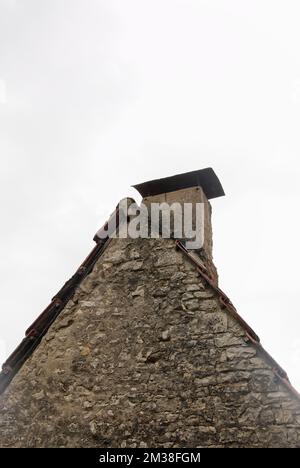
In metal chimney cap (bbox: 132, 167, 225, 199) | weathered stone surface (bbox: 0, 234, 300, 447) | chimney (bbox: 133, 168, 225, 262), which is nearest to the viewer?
weathered stone surface (bbox: 0, 234, 300, 447)

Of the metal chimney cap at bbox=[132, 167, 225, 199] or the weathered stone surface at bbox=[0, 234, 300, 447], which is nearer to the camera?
the weathered stone surface at bbox=[0, 234, 300, 447]

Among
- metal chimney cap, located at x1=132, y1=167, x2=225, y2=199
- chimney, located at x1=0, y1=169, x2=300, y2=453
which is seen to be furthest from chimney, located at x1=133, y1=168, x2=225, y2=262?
chimney, located at x1=0, y1=169, x2=300, y2=453

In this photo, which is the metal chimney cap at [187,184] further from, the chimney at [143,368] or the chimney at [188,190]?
the chimney at [143,368]

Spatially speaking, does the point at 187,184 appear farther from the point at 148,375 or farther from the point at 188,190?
the point at 148,375

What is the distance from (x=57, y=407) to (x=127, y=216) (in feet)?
7.99

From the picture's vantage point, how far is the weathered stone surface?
14.5 ft

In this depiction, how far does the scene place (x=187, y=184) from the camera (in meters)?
9.25

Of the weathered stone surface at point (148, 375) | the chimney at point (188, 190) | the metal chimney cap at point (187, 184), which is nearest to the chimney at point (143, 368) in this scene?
the weathered stone surface at point (148, 375)

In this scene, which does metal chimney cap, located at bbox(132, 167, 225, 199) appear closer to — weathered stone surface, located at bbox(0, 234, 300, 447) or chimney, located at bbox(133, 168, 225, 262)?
chimney, located at bbox(133, 168, 225, 262)

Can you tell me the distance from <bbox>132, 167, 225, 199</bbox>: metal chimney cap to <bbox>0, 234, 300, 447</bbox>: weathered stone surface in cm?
372

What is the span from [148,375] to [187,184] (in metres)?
5.06

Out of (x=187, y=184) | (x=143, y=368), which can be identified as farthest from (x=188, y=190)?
(x=143, y=368)

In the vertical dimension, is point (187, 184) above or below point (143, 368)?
above

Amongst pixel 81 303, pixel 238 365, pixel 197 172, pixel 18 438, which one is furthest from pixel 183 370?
pixel 197 172
